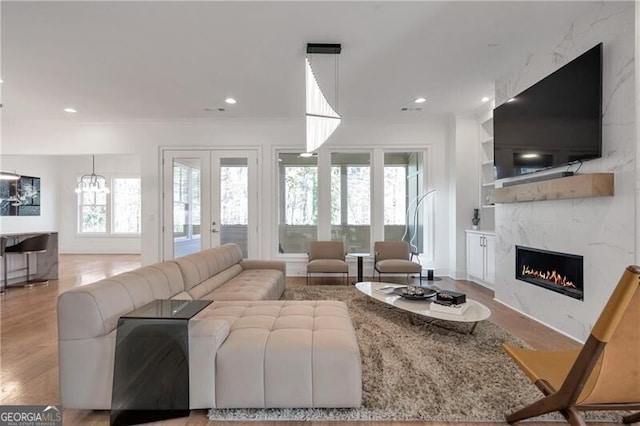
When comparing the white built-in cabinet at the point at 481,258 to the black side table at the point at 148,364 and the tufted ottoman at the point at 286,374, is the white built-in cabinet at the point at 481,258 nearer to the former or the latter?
the tufted ottoman at the point at 286,374

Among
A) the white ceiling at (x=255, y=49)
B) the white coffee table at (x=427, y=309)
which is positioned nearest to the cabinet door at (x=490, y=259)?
the white coffee table at (x=427, y=309)

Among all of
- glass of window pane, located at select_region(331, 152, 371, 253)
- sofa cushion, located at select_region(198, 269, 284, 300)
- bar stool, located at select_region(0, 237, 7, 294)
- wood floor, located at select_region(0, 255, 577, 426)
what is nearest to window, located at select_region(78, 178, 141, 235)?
wood floor, located at select_region(0, 255, 577, 426)

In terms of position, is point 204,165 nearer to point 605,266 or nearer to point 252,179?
point 252,179

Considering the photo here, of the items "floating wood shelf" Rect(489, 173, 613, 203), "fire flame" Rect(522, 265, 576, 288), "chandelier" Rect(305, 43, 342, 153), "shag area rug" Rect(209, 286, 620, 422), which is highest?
"chandelier" Rect(305, 43, 342, 153)

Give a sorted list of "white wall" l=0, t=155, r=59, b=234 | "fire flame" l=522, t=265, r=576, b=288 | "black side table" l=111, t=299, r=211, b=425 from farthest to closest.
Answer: "white wall" l=0, t=155, r=59, b=234, "fire flame" l=522, t=265, r=576, b=288, "black side table" l=111, t=299, r=211, b=425

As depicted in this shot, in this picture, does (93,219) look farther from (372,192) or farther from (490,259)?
(490,259)

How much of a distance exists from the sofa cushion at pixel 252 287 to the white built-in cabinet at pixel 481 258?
310cm

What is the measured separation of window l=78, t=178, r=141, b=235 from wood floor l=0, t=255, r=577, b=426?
4.07 metres

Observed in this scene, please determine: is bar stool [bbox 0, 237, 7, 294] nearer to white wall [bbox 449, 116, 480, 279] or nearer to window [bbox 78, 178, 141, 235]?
window [bbox 78, 178, 141, 235]

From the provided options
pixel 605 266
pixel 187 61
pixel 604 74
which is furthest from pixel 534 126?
pixel 187 61

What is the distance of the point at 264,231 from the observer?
588 centimetres

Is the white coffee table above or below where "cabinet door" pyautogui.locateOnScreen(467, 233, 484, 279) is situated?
below

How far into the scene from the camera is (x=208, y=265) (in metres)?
3.37

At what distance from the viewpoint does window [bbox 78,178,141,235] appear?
30.8 feet
